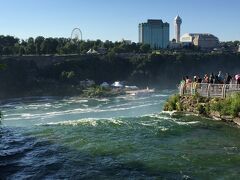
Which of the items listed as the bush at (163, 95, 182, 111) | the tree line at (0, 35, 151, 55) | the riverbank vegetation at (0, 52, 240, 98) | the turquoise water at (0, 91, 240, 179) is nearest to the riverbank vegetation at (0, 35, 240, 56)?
the tree line at (0, 35, 151, 55)

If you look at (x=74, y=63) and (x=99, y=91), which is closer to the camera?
(x=99, y=91)

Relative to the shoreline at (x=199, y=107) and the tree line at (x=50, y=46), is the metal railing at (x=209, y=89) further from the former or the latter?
the tree line at (x=50, y=46)

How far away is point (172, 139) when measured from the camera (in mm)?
20188

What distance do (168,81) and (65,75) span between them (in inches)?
1278

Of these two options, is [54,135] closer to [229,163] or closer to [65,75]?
[229,163]

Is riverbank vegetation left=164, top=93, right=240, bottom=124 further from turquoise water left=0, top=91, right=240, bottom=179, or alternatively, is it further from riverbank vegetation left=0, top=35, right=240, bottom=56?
riverbank vegetation left=0, top=35, right=240, bottom=56

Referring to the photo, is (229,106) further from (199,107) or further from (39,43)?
(39,43)

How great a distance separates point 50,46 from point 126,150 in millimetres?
121714

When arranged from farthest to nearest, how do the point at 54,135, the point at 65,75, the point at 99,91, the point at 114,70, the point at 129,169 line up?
the point at 114,70, the point at 65,75, the point at 99,91, the point at 54,135, the point at 129,169

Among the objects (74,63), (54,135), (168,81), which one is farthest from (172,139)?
(168,81)

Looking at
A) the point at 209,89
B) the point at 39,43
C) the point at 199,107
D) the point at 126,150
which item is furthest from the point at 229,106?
the point at 39,43

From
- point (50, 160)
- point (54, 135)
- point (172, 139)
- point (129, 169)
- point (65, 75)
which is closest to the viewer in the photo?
point (129, 169)

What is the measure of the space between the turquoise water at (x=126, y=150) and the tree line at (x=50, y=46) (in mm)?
103354

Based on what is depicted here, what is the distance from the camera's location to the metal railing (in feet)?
84.4
